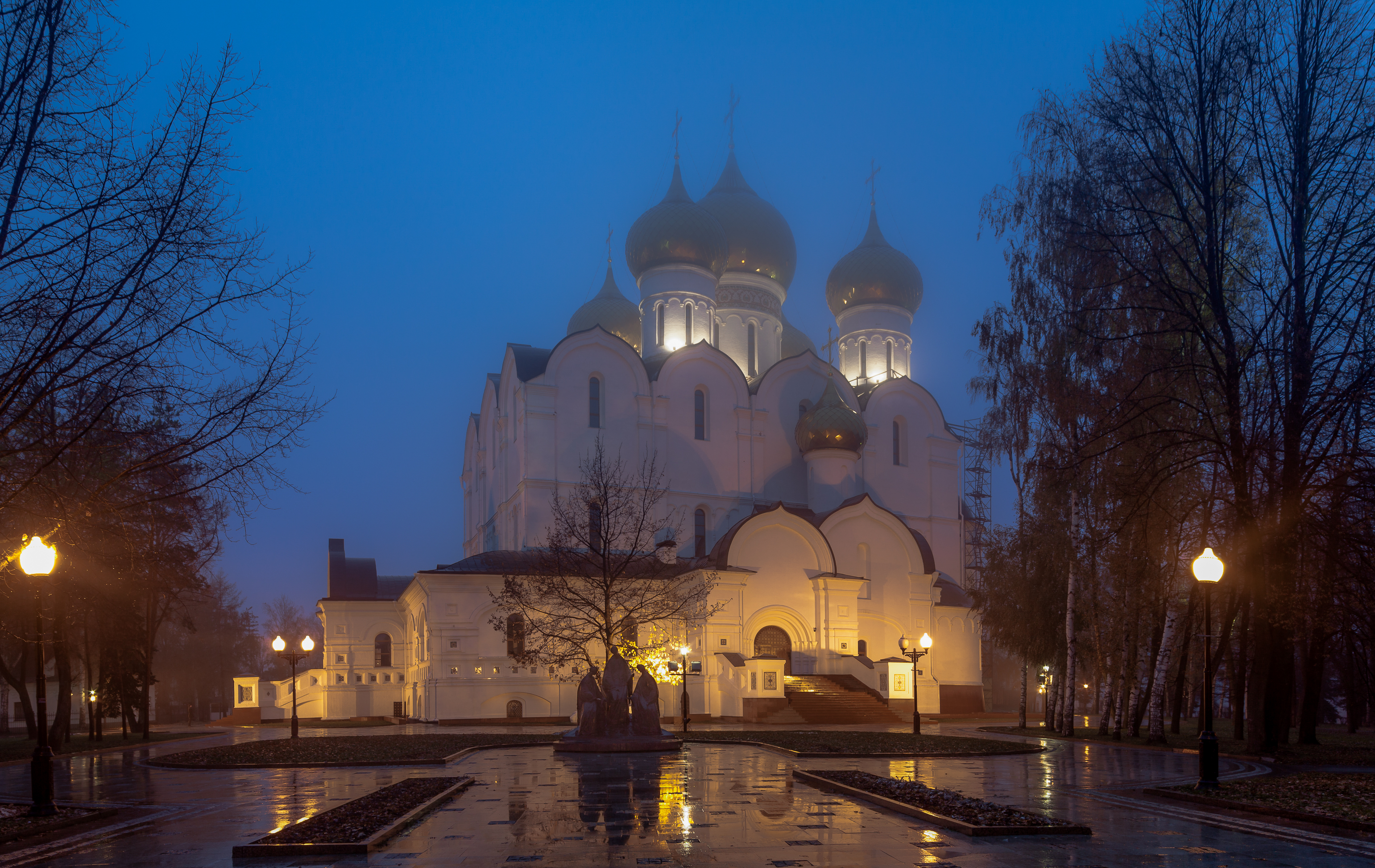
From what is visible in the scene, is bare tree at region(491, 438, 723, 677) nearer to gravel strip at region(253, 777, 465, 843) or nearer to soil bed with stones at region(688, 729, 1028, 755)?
soil bed with stones at region(688, 729, 1028, 755)

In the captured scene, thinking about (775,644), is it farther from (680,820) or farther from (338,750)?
(680,820)

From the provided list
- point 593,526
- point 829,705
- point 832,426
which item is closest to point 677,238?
point 832,426

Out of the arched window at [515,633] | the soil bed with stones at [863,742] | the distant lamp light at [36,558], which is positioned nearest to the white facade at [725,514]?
the arched window at [515,633]

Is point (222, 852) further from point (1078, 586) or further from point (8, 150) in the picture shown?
point (1078, 586)

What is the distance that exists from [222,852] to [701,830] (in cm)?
425

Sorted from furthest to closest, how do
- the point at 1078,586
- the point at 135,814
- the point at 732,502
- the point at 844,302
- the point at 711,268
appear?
the point at 844,302 < the point at 711,268 < the point at 732,502 < the point at 1078,586 < the point at 135,814

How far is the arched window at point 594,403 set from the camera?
3809 centimetres

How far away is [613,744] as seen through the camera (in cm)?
1916

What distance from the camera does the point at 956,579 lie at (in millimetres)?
45156

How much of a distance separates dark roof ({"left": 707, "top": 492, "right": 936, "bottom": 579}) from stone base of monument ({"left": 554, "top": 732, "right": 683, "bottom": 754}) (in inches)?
578

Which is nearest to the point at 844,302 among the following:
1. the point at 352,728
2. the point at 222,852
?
the point at 352,728

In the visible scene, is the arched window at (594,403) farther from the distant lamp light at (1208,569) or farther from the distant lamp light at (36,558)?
the distant lamp light at (36,558)

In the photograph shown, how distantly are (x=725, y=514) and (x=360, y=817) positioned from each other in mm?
30289

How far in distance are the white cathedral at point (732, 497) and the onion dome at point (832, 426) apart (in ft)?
0.32
